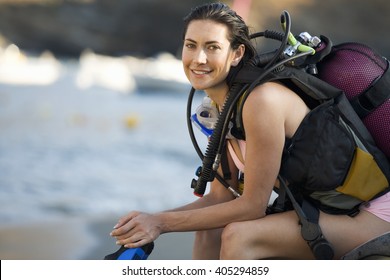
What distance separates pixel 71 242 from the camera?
3.48 metres

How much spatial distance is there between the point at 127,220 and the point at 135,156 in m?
5.38

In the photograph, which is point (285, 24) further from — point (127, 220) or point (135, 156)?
point (135, 156)

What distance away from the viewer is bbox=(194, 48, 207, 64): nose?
1731 millimetres

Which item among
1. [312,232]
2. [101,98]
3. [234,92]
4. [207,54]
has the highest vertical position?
[101,98]

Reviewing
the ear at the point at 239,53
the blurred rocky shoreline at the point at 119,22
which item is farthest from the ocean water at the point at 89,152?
the ear at the point at 239,53

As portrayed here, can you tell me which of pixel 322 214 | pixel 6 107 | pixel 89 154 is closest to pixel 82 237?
pixel 322 214

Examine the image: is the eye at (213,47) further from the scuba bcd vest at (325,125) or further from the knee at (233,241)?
the knee at (233,241)

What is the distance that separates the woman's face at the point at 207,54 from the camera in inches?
68.7

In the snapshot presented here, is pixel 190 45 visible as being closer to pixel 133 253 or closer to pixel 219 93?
pixel 219 93

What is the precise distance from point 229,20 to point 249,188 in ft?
1.37

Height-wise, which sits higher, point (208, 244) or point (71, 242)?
point (71, 242)

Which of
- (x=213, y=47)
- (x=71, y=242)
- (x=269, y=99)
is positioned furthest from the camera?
(x=71, y=242)

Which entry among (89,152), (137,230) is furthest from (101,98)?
(137,230)

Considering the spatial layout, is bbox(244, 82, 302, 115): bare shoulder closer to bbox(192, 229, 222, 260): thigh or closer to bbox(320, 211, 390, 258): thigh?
bbox(320, 211, 390, 258): thigh
